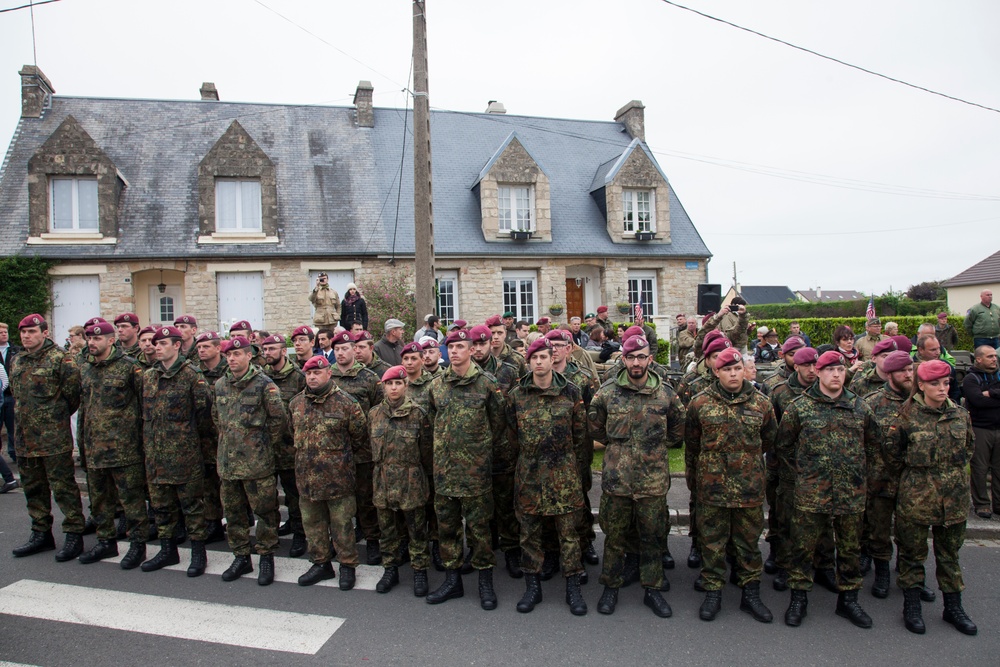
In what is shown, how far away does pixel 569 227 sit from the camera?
65.5 ft

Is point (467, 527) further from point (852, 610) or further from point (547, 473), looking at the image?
point (852, 610)

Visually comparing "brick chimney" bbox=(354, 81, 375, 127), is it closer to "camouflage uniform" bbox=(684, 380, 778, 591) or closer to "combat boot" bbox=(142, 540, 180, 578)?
"combat boot" bbox=(142, 540, 180, 578)

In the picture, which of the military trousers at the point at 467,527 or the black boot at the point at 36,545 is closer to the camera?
the military trousers at the point at 467,527

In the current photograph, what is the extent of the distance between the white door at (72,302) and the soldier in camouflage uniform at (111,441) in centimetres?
1286

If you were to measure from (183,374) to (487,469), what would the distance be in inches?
120

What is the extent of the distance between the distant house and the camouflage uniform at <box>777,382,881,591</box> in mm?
28991

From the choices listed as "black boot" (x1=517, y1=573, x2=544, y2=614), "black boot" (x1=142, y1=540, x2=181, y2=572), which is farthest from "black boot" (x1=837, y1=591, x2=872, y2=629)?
"black boot" (x1=142, y1=540, x2=181, y2=572)

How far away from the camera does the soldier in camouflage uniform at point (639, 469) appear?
4562 mm

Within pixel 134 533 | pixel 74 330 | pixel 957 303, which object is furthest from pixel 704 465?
pixel 957 303

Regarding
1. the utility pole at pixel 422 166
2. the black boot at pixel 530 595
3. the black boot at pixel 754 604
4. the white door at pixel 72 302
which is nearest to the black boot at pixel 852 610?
the black boot at pixel 754 604

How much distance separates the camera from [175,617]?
4.56 metres

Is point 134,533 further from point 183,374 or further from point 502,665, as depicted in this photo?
point 502,665

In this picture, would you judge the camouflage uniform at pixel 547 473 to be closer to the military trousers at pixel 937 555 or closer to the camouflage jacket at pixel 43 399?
the military trousers at pixel 937 555

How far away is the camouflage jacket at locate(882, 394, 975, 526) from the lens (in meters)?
4.30
